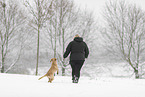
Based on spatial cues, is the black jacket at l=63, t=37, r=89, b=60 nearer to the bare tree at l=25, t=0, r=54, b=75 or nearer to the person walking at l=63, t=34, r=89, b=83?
the person walking at l=63, t=34, r=89, b=83

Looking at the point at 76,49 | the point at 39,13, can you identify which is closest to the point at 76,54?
the point at 76,49

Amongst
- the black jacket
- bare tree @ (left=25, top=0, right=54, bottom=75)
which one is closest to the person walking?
the black jacket

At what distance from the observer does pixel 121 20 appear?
15094mm

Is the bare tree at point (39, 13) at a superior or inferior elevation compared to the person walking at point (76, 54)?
superior

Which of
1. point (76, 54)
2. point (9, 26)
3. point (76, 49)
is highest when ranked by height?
point (9, 26)

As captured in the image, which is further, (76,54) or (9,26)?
(9,26)

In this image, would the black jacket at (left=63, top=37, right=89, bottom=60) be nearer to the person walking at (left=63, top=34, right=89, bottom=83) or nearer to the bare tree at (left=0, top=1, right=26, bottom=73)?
the person walking at (left=63, top=34, right=89, bottom=83)

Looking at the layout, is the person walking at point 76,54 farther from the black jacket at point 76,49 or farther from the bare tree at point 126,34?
the bare tree at point 126,34

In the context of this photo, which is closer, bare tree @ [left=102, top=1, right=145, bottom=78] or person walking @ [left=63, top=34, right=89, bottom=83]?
person walking @ [left=63, top=34, right=89, bottom=83]

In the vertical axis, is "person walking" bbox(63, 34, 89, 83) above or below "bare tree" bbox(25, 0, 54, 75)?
below

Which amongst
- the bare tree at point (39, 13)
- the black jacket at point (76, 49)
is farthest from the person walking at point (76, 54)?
the bare tree at point (39, 13)

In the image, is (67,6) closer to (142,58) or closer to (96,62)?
(96,62)

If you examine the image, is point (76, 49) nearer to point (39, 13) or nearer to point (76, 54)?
point (76, 54)

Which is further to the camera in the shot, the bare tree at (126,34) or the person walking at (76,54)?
the bare tree at (126,34)
